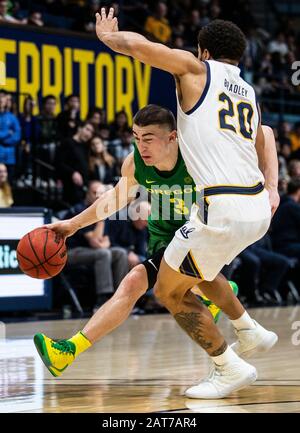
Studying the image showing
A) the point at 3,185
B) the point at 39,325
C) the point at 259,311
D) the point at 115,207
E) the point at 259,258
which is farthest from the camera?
the point at 259,258

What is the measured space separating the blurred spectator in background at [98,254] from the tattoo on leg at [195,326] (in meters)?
6.05

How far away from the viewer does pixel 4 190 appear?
37.8ft

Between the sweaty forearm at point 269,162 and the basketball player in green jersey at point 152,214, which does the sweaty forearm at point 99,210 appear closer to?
the basketball player in green jersey at point 152,214

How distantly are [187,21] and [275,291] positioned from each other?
7.05 metres

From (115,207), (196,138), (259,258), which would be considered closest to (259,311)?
(259,258)

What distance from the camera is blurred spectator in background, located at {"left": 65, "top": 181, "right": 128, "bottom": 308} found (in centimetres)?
1163

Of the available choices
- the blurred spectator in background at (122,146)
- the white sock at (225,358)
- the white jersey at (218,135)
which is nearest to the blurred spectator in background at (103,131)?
the blurred spectator in background at (122,146)

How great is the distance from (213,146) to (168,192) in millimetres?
742

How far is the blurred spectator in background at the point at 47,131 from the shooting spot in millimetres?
12984

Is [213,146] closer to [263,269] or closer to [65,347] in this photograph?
[65,347]

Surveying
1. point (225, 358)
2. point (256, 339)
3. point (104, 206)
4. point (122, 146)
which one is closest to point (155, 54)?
point (104, 206)

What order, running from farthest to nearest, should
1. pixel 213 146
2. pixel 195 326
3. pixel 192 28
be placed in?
pixel 192 28, pixel 195 326, pixel 213 146
